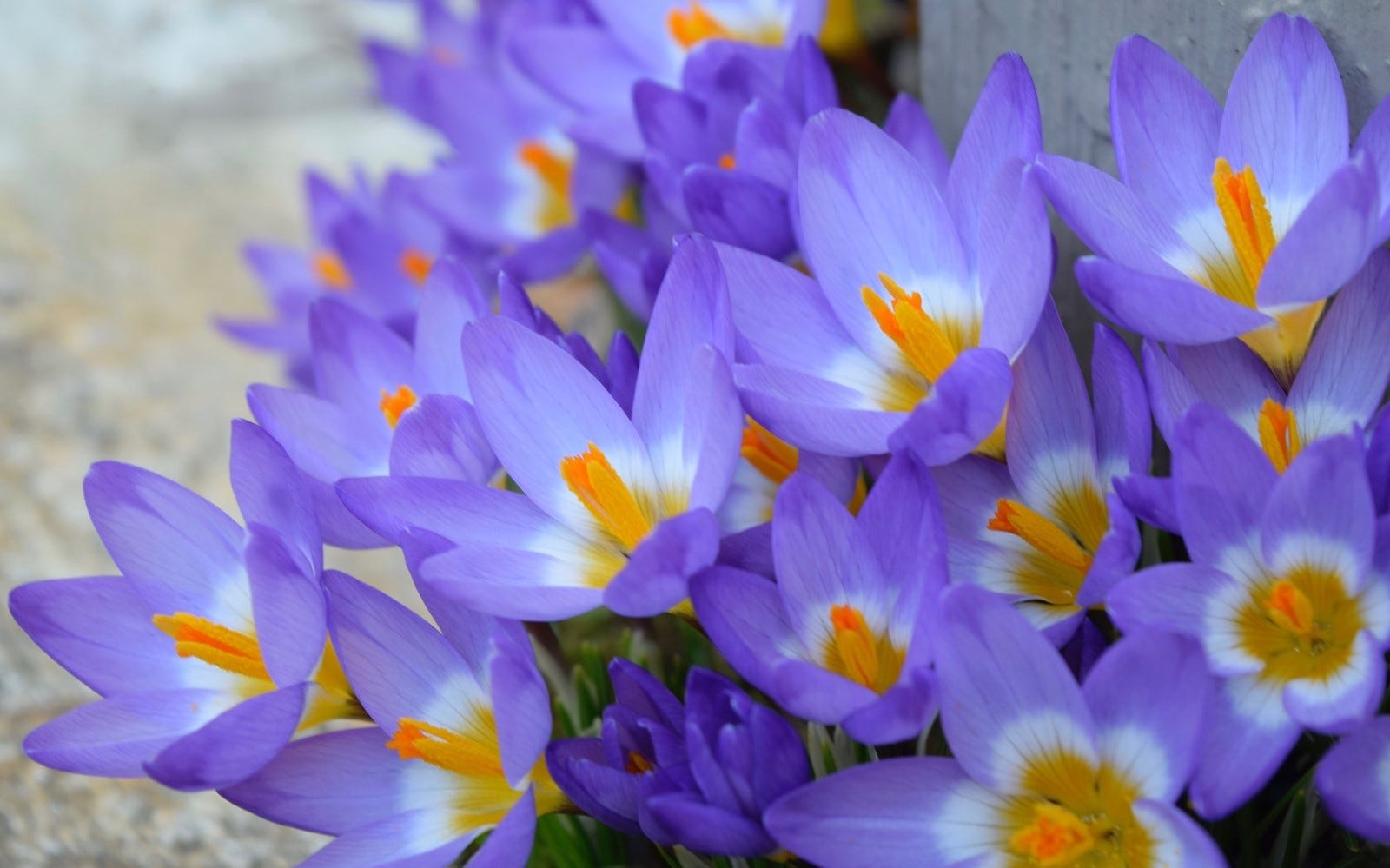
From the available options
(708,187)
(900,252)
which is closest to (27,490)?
(708,187)

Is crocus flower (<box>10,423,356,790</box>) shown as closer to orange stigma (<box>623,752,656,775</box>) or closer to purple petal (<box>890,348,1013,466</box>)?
orange stigma (<box>623,752,656,775</box>)

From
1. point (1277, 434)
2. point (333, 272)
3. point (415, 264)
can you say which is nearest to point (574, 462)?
point (1277, 434)

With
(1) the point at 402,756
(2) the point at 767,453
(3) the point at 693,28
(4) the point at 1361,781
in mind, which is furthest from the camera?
(3) the point at 693,28

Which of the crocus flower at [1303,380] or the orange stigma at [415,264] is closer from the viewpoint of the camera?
the crocus flower at [1303,380]

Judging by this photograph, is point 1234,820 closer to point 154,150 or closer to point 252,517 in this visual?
point 252,517

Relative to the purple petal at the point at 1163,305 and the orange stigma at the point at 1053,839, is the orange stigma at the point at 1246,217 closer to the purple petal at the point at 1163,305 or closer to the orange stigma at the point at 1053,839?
the purple petal at the point at 1163,305

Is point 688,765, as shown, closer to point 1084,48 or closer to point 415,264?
point 1084,48

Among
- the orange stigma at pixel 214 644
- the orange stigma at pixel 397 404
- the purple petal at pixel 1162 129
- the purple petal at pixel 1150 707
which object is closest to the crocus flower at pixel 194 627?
the orange stigma at pixel 214 644
